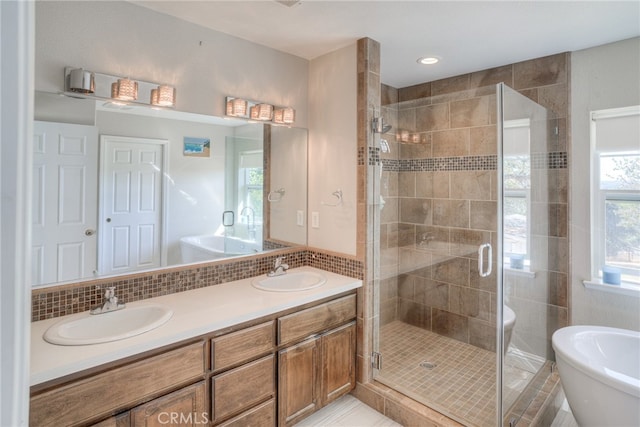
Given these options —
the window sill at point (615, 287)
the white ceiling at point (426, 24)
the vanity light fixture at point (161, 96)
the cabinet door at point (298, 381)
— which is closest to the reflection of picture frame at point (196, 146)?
the vanity light fixture at point (161, 96)

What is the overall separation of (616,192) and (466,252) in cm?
112

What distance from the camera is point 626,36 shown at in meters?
2.31

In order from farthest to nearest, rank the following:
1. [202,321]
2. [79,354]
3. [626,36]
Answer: [626,36]
[202,321]
[79,354]

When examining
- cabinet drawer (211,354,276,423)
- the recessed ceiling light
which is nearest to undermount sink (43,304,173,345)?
cabinet drawer (211,354,276,423)

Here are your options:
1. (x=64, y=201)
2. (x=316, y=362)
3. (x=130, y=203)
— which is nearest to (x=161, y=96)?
(x=130, y=203)

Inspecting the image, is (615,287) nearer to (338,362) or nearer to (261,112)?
(338,362)

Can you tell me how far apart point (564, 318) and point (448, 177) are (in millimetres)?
1406

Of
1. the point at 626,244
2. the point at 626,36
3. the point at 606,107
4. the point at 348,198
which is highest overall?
the point at 626,36

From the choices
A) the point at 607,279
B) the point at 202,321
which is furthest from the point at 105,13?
the point at 607,279

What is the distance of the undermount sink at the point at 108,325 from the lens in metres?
1.45

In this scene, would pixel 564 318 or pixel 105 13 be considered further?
pixel 564 318

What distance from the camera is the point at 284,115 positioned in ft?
8.53

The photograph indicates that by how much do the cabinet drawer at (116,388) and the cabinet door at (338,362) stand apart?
34.6 inches

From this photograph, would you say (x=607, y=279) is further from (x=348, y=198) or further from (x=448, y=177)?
(x=348, y=198)
